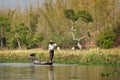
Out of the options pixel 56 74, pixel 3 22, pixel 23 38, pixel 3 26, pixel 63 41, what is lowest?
pixel 56 74

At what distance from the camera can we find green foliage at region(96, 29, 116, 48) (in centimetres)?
4119

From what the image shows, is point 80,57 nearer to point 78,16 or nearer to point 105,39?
point 105,39

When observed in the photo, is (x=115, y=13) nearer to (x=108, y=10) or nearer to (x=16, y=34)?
(x=108, y=10)

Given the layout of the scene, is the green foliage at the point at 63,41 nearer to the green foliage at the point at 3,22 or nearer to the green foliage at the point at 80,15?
the green foliage at the point at 80,15

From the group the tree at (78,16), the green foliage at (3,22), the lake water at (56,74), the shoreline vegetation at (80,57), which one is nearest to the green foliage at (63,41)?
the tree at (78,16)

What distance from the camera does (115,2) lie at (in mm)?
45656

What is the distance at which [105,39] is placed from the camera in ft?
137

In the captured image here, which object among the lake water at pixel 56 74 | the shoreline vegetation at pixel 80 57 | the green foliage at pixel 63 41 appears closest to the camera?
the lake water at pixel 56 74

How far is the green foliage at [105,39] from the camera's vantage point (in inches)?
1622

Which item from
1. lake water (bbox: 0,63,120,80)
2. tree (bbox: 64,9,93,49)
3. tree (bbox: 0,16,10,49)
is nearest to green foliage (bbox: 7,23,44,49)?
tree (bbox: 0,16,10,49)

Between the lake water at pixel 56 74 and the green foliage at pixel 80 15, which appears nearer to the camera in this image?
the lake water at pixel 56 74

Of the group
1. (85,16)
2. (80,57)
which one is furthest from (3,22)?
(80,57)

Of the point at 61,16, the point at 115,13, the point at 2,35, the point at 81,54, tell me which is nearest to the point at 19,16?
the point at 2,35

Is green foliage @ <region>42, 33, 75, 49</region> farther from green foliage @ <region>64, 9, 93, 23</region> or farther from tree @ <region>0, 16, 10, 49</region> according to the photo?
tree @ <region>0, 16, 10, 49</region>
